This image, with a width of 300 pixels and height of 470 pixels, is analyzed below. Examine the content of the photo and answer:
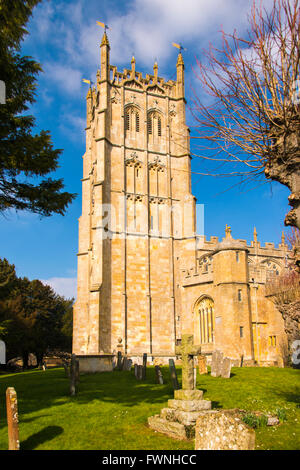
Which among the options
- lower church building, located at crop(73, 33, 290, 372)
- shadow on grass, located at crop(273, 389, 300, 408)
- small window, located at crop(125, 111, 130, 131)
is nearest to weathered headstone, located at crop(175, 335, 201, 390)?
shadow on grass, located at crop(273, 389, 300, 408)

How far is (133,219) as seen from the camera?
107 ft

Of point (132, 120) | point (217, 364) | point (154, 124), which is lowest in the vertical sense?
point (217, 364)

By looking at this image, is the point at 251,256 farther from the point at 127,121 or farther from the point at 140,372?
the point at 140,372

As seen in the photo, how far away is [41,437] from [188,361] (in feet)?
11.4

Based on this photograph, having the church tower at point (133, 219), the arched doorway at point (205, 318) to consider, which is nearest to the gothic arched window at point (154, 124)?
the church tower at point (133, 219)

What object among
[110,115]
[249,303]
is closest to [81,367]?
[249,303]

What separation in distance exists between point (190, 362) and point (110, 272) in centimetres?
2117

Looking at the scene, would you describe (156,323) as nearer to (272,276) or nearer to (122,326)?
(122,326)

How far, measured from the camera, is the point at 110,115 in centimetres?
3431

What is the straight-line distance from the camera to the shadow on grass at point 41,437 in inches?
292

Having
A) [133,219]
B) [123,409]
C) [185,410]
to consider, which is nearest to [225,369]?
[123,409]

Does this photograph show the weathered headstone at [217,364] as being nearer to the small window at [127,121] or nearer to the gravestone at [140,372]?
the gravestone at [140,372]

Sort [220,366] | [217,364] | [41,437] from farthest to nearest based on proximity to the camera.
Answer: [217,364], [220,366], [41,437]

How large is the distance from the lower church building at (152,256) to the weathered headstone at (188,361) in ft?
52.6
